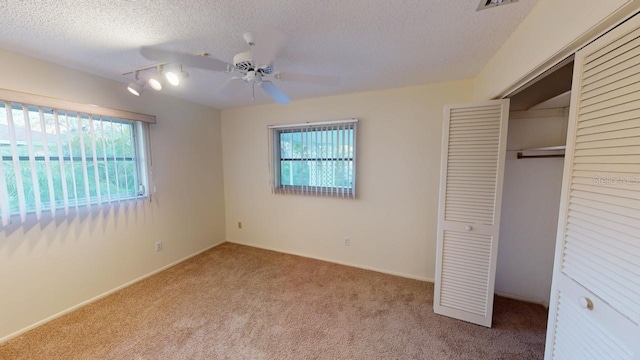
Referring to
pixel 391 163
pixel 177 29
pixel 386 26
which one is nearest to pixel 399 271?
pixel 391 163

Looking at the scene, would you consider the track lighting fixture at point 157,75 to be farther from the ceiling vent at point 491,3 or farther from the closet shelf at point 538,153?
the closet shelf at point 538,153

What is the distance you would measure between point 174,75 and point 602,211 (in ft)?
7.96

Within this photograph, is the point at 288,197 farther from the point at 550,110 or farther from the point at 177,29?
the point at 550,110

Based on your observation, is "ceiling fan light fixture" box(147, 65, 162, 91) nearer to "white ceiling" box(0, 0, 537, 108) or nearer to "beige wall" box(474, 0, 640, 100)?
"white ceiling" box(0, 0, 537, 108)

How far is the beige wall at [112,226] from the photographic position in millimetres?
1866

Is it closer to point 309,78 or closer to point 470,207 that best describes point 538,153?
point 470,207

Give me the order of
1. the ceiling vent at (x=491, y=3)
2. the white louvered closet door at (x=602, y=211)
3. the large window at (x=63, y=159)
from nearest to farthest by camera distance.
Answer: the white louvered closet door at (x=602, y=211)
the ceiling vent at (x=491, y=3)
the large window at (x=63, y=159)

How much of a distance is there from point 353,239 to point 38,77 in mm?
3422

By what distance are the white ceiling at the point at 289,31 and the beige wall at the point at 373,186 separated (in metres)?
0.57

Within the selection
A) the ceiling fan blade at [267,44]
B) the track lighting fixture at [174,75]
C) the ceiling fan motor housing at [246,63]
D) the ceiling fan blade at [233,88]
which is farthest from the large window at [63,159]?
the ceiling fan blade at [267,44]

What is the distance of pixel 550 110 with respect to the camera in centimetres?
206

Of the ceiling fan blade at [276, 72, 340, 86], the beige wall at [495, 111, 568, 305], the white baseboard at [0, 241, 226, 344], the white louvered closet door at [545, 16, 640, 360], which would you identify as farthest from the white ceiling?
the white baseboard at [0, 241, 226, 344]

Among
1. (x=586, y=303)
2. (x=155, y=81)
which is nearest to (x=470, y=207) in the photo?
(x=586, y=303)

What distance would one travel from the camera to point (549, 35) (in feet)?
3.84
